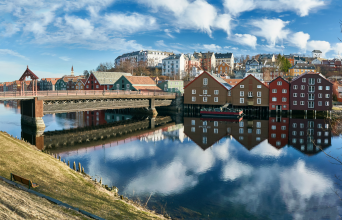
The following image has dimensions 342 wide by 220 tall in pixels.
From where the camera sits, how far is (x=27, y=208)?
399 inches

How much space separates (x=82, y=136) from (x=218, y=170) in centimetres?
2214

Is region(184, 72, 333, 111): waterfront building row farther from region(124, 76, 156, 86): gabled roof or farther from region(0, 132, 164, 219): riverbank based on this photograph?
region(0, 132, 164, 219): riverbank

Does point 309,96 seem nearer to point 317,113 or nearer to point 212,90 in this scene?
point 317,113

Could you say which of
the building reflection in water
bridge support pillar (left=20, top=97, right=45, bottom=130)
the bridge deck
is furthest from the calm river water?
the bridge deck

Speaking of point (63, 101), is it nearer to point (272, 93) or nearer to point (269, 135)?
point (269, 135)

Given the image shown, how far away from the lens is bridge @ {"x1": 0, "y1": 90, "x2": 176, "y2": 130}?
136 feet

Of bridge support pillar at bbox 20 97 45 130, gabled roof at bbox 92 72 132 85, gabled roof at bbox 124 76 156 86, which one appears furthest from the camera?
gabled roof at bbox 92 72 132 85

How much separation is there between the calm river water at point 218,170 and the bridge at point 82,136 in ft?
0.48

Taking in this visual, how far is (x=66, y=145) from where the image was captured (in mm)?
31781

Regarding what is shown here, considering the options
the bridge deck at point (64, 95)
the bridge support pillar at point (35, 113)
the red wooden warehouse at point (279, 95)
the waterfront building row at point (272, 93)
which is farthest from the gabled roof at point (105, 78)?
the red wooden warehouse at point (279, 95)

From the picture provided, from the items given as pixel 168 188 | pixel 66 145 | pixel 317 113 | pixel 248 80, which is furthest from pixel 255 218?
pixel 317 113

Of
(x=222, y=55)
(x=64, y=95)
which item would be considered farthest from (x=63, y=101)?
(x=222, y=55)

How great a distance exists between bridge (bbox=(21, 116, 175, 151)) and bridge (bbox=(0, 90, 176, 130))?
9.35 ft

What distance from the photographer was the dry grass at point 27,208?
378 inches
